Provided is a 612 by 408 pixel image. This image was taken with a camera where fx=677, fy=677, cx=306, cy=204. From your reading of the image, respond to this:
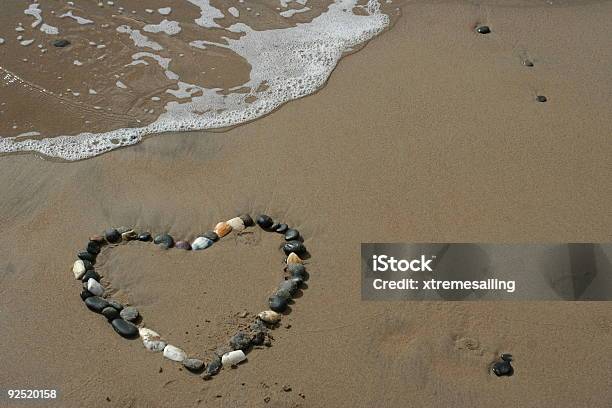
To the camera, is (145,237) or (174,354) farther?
(145,237)

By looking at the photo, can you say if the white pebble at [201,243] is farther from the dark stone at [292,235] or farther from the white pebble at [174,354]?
the white pebble at [174,354]

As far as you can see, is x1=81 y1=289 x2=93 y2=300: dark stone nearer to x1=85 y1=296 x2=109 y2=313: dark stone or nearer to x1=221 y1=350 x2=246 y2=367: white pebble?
x1=85 y1=296 x2=109 y2=313: dark stone

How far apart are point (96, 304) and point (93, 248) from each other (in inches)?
23.2

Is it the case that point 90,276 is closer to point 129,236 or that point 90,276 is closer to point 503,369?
point 129,236

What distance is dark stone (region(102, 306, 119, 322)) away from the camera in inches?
203

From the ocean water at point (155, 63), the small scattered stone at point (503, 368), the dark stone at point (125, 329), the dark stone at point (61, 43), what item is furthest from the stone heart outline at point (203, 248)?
the dark stone at point (61, 43)

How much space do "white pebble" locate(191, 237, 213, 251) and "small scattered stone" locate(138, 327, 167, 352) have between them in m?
0.85

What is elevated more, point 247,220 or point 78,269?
point 247,220

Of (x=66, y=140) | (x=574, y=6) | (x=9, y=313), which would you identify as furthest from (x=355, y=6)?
(x=9, y=313)

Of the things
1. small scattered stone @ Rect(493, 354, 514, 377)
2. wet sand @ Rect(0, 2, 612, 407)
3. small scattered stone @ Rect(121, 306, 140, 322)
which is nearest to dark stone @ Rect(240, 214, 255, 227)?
wet sand @ Rect(0, 2, 612, 407)

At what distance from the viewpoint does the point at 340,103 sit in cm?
698

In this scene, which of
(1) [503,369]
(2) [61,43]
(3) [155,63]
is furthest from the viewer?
(2) [61,43]

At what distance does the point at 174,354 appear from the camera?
16.2ft

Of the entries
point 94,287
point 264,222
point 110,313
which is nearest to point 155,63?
point 264,222
